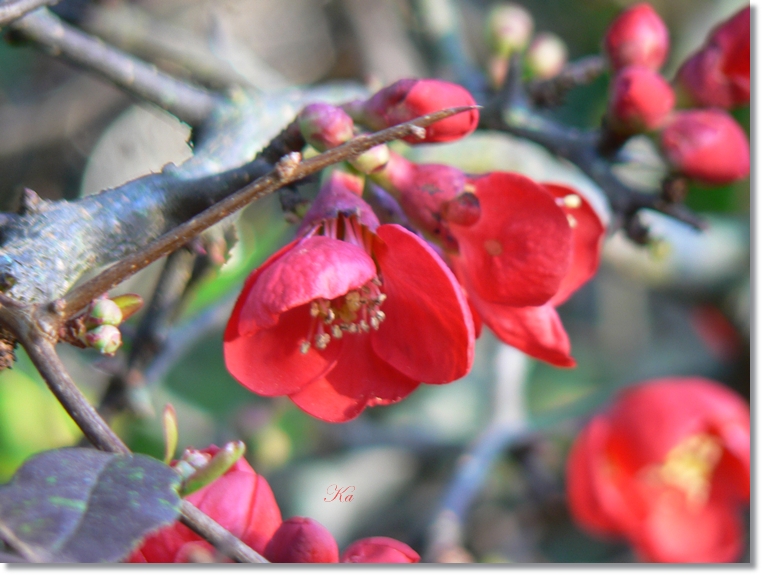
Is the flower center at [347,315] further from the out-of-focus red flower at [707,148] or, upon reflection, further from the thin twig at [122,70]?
the out-of-focus red flower at [707,148]

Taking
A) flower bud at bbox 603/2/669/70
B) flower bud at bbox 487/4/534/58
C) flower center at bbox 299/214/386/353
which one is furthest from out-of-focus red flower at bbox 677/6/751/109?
flower center at bbox 299/214/386/353

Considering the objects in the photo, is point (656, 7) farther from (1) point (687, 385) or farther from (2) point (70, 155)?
(2) point (70, 155)

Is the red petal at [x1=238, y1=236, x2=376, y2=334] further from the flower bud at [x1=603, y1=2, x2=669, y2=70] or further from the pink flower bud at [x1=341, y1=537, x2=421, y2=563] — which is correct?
the flower bud at [x1=603, y1=2, x2=669, y2=70]

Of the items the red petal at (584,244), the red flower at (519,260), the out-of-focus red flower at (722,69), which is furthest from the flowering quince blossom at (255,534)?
the out-of-focus red flower at (722,69)

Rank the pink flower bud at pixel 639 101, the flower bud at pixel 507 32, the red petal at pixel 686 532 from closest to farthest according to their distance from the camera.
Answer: the pink flower bud at pixel 639 101 → the flower bud at pixel 507 32 → the red petal at pixel 686 532

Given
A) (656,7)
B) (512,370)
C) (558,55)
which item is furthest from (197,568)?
(656,7)

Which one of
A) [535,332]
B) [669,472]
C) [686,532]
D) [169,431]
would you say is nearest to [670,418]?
[669,472]

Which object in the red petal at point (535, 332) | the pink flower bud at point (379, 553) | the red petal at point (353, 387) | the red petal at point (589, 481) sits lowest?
the red petal at point (589, 481)

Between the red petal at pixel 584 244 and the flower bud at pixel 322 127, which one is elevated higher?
the flower bud at pixel 322 127
